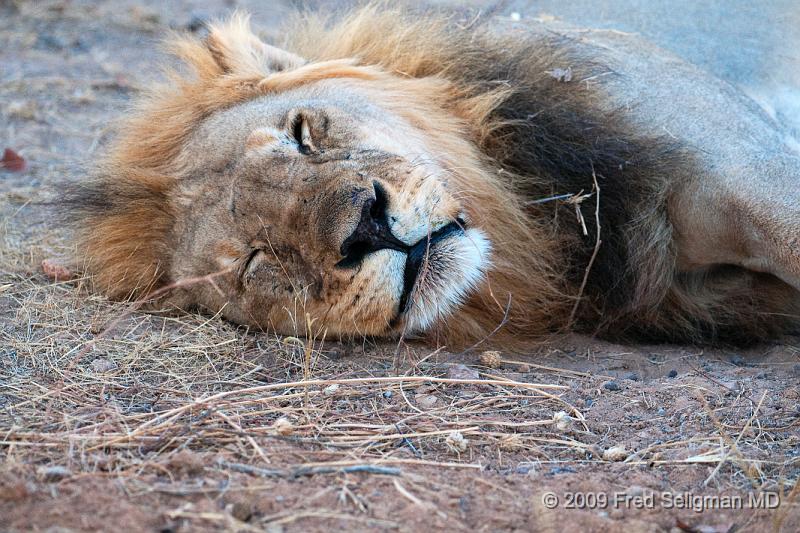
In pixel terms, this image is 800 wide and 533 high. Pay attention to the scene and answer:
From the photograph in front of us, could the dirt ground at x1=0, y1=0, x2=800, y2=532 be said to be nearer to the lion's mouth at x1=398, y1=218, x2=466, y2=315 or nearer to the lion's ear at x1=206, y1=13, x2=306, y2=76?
the lion's mouth at x1=398, y1=218, x2=466, y2=315

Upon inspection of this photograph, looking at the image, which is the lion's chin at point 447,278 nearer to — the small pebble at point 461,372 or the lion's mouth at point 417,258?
the lion's mouth at point 417,258

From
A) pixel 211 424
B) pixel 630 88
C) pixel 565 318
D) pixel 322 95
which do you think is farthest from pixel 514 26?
pixel 211 424

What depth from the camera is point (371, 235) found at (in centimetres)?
299

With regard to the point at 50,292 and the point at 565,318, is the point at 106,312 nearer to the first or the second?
the point at 50,292

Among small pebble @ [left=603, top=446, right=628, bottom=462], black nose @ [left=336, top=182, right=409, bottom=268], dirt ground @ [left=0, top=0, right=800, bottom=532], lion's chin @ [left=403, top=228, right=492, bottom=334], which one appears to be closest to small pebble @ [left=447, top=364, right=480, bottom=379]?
dirt ground @ [left=0, top=0, right=800, bottom=532]

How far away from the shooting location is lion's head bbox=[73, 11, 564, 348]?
310 centimetres

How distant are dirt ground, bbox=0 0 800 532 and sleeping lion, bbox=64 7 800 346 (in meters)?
0.17

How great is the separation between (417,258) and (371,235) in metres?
0.20

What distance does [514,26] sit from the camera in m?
4.28

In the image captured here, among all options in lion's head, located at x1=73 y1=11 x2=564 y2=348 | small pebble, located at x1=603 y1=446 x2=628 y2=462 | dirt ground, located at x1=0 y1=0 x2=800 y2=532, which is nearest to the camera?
dirt ground, located at x1=0 y1=0 x2=800 y2=532

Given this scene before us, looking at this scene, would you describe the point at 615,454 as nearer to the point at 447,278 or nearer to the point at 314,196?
the point at 447,278

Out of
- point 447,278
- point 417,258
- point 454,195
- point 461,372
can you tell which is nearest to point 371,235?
point 417,258

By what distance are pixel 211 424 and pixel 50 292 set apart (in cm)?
160

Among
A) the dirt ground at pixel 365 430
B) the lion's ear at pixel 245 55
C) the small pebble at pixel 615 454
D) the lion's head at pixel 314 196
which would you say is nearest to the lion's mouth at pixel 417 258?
the lion's head at pixel 314 196
